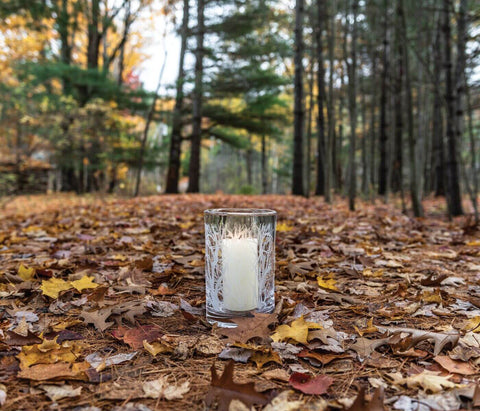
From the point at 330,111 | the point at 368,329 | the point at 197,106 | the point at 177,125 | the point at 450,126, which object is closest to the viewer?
the point at 368,329

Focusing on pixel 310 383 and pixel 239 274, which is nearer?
pixel 310 383

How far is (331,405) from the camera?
0.91 meters

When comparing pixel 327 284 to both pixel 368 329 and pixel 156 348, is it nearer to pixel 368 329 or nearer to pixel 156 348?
pixel 368 329

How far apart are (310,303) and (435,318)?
54 cm

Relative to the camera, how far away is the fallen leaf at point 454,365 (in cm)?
110

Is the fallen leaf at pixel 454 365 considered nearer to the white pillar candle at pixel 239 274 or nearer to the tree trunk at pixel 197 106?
the white pillar candle at pixel 239 274

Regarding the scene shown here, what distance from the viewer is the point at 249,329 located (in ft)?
4.33

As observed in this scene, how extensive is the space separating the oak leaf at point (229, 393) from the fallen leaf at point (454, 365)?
59 centimetres

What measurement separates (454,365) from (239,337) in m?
0.70

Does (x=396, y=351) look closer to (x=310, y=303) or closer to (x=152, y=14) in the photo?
(x=310, y=303)

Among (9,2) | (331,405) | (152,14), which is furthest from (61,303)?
(152,14)

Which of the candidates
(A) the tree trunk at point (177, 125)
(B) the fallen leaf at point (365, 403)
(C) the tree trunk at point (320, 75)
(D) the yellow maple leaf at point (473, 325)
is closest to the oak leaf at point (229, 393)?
(B) the fallen leaf at point (365, 403)

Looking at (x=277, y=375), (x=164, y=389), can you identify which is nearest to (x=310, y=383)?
(x=277, y=375)

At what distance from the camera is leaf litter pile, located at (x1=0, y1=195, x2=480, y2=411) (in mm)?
971
